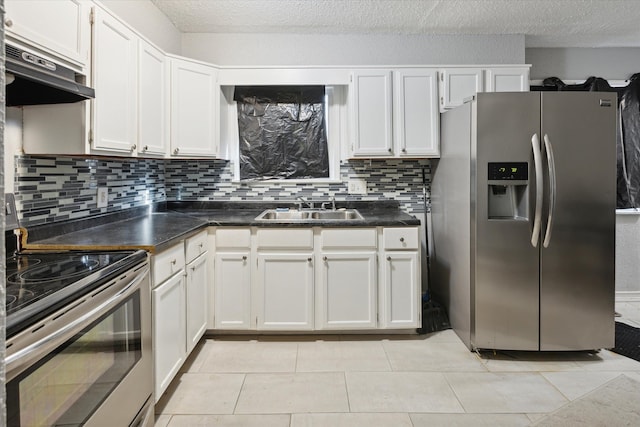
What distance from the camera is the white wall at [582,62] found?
146 inches

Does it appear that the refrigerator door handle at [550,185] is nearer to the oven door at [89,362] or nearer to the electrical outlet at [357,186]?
the electrical outlet at [357,186]

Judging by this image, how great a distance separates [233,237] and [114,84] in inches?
46.7

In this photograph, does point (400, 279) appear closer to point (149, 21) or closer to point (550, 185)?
point (550, 185)

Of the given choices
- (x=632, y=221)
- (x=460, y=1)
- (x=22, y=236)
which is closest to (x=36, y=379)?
(x=22, y=236)

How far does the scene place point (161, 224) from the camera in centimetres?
252

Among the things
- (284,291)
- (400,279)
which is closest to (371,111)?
(400,279)

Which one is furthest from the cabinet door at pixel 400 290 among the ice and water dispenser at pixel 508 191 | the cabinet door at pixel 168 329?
the cabinet door at pixel 168 329

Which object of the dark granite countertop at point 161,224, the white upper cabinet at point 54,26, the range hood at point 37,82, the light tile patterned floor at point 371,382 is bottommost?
the light tile patterned floor at point 371,382

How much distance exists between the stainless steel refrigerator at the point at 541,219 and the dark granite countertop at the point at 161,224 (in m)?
0.57

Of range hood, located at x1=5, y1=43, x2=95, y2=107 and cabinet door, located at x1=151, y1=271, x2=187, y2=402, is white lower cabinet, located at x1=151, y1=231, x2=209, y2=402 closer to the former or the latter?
cabinet door, located at x1=151, y1=271, x2=187, y2=402

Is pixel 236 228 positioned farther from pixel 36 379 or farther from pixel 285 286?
pixel 36 379

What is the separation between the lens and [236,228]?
108 inches

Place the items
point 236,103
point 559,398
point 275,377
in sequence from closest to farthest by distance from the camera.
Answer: point 559,398 → point 275,377 → point 236,103

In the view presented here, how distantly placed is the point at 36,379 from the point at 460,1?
3143 millimetres
